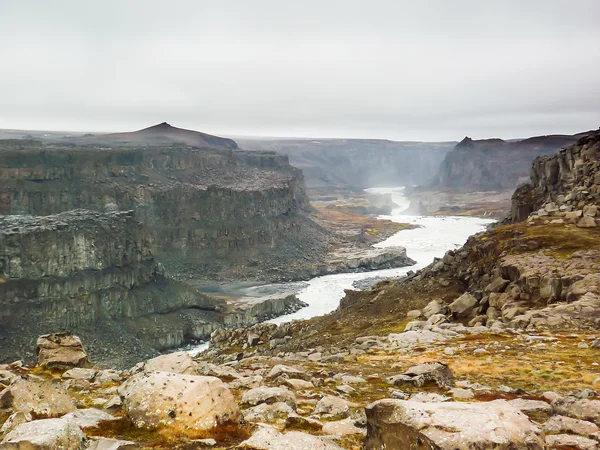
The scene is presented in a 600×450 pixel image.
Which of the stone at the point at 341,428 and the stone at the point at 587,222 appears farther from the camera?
the stone at the point at 587,222

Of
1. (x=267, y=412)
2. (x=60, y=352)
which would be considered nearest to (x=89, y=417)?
(x=267, y=412)

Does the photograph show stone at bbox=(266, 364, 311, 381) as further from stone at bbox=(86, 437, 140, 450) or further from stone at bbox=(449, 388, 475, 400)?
stone at bbox=(86, 437, 140, 450)

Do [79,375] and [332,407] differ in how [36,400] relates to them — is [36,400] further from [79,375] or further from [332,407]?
[79,375]

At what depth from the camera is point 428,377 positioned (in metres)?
16.2

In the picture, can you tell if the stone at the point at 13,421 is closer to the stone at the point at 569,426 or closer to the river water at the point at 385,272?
the stone at the point at 569,426

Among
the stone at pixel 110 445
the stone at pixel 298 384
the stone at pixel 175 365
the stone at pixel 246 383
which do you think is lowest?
the stone at pixel 246 383

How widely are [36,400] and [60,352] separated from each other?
1222 centimetres

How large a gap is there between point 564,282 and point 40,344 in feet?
93.9

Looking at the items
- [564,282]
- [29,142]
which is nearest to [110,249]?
[564,282]

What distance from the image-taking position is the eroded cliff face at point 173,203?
4953 inches

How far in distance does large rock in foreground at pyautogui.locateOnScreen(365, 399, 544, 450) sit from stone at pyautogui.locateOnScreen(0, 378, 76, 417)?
6.96 metres

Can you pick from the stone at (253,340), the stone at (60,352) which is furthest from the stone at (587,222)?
the stone at (60,352)

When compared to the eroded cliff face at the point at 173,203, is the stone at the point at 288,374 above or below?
above

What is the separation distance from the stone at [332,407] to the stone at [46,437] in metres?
5.87
